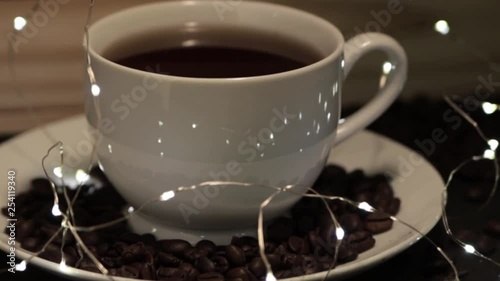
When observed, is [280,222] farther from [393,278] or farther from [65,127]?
[65,127]

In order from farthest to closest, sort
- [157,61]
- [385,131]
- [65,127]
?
[385,131] < [65,127] < [157,61]

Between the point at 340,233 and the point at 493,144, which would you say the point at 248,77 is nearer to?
the point at 340,233

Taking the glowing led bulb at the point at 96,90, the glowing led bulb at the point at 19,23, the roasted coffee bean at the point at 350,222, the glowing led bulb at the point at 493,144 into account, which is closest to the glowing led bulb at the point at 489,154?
the glowing led bulb at the point at 493,144

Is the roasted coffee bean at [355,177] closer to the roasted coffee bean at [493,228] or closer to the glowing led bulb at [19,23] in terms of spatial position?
the roasted coffee bean at [493,228]

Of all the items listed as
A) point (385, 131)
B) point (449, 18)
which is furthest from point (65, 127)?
point (449, 18)

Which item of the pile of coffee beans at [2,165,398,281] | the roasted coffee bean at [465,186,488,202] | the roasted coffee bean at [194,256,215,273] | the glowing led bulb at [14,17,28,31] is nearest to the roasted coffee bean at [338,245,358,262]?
the pile of coffee beans at [2,165,398,281]
